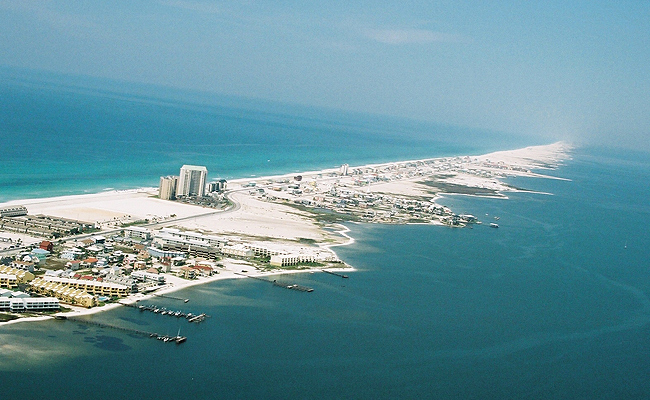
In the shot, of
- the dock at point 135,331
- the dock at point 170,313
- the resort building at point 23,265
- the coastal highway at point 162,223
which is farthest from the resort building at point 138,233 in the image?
the dock at point 135,331

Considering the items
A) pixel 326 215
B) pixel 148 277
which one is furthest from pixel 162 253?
pixel 326 215

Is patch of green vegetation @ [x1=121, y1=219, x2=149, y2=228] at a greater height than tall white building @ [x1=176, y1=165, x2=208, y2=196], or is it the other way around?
tall white building @ [x1=176, y1=165, x2=208, y2=196]

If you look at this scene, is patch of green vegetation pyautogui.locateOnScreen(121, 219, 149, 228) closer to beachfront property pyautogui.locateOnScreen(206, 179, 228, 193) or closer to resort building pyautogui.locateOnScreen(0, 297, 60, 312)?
beachfront property pyautogui.locateOnScreen(206, 179, 228, 193)

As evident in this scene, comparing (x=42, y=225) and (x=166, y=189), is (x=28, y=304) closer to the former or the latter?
(x=42, y=225)

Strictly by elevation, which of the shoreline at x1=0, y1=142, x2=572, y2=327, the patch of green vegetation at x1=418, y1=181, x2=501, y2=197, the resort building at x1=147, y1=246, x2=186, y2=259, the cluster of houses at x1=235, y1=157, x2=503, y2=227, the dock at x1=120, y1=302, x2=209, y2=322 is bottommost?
the dock at x1=120, y1=302, x2=209, y2=322

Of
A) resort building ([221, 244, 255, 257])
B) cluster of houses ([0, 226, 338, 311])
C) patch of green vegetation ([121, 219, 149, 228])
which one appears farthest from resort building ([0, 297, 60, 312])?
patch of green vegetation ([121, 219, 149, 228])

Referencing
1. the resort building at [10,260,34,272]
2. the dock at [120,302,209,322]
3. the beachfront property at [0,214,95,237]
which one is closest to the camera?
the dock at [120,302,209,322]

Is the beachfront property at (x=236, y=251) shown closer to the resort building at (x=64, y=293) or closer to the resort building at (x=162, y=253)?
the resort building at (x=162, y=253)

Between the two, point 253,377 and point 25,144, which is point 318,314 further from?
point 25,144

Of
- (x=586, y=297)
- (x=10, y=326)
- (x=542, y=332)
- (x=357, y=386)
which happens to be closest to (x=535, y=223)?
(x=586, y=297)

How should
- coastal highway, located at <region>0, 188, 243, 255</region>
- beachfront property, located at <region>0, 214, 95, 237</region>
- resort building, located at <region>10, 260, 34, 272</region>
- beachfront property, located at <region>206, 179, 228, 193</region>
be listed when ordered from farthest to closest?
beachfront property, located at <region>206, 179, 228, 193</region>
beachfront property, located at <region>0, 214, 95, 237</region>
coastal highway, located at <region>0, 188, 243, 255</region>
resort building, located at <region>10, 260, 34, 272</region>
